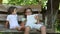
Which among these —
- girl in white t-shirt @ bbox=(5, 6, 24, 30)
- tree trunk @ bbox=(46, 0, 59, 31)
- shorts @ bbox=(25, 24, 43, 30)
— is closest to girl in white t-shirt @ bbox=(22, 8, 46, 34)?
shorts @ bbox=(25, 24, 43, 30)

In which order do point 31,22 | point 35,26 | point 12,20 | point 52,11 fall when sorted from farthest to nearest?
point 52,11, point 12,20, point 31,22, point 35,26

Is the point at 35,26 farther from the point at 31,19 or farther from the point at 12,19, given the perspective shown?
the point at 12,19

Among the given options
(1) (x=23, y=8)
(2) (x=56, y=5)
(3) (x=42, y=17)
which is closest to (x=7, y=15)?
(1) (x=23, y=8)

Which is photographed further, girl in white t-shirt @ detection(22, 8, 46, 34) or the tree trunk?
the tree trunk

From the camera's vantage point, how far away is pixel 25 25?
5191 mm

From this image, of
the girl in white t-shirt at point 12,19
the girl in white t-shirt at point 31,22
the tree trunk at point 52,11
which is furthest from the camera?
the tree trunk at point 52,11

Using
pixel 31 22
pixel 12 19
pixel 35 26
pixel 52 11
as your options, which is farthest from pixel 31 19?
pixel 52 11

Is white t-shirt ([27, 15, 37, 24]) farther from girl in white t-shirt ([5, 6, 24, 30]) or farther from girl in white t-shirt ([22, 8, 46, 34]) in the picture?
girl in white t-shirt ([5, 6, 24, 30])

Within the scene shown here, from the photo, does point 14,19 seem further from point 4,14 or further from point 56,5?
point 56,5

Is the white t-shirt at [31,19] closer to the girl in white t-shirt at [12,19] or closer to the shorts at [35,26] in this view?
the shorts at [35,26]

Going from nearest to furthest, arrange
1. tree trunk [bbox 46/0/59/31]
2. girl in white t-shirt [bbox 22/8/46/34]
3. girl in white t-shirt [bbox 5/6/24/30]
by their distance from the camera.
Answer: girl in white t-shirt [bbox 22/8/46/34], girl in white t-shirt [bbox 5/6/24/30], tree trunk [bbox 46/0/59/31]

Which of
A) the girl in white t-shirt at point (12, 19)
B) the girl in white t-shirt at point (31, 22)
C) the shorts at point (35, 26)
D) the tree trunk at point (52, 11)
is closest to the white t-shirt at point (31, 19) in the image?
the girl in white t-shirt at point (31, 22)

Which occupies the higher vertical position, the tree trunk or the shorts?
the tree trunk

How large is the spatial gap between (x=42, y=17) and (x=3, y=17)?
40.6 inches
